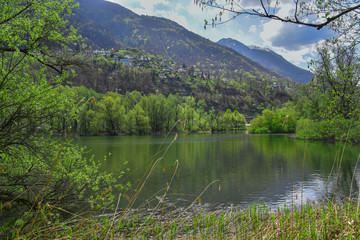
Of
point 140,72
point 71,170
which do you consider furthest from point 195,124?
point 140,72

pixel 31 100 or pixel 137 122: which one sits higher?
pixel 31 100

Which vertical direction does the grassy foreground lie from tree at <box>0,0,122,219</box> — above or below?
below

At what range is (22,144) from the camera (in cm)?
711

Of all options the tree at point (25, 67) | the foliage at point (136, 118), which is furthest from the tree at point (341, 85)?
the foliage at point (136, 118)

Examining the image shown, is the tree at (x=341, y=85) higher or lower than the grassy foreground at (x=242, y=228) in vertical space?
higher

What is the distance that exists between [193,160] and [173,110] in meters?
62.4

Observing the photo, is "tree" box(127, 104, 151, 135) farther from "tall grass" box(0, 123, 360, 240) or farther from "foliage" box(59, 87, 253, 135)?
"tall grass" box(0, 123, 360, 240)

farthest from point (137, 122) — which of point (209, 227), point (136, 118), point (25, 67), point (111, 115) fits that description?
point (209, 227)

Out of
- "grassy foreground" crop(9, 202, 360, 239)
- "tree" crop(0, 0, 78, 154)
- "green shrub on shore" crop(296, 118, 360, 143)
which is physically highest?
"tree" crop(0, 0, 78, 154)

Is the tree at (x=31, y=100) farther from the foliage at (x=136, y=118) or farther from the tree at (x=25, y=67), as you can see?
the foliage at (x=136, y=118)

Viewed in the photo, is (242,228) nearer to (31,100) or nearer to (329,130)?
(31,100)

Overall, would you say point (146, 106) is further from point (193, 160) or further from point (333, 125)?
point (333, 125)

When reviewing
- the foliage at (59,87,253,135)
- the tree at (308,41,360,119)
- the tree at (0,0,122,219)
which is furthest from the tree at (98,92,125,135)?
the tree at (0,0,122,219)

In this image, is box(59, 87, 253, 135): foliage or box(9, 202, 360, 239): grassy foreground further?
box(59, 87, 253, 135): foliage
